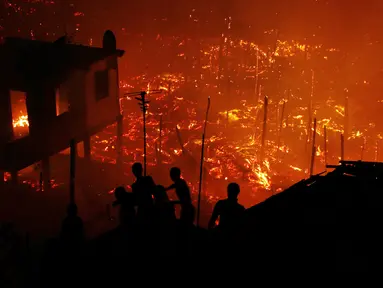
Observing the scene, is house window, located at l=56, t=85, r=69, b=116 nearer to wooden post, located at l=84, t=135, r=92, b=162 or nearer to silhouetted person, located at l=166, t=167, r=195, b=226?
wooden post, located at l=84, t=135, r=92, b=162

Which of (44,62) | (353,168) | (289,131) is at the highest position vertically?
(44,62)

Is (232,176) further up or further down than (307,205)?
further down

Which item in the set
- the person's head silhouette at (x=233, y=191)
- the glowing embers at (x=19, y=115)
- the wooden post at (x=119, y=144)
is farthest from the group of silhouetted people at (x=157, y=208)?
the glowing embers at (x=19, y=115)

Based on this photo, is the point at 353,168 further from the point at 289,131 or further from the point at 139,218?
the point at 289,131

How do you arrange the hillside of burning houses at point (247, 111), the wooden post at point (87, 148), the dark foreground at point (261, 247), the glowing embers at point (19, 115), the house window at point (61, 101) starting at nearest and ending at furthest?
the dark foreground at point (261, 247)
the house window at point (61, 101)
the wooden post at point (87, 148)
the glowing embers at point (19, 115)
the hillside of burning houses at point (247, 111)

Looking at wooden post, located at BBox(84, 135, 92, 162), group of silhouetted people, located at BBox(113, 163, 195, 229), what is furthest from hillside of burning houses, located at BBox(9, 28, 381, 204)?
group of silhouetted people, located at BBox(113, 163, 195, 229)

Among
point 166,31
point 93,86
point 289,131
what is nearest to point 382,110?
point 289,131

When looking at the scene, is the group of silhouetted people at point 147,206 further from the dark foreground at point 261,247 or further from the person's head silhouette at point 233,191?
the person's head silhouette at point 233,191

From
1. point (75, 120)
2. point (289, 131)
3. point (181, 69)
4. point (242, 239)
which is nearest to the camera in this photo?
point (242, 239)
